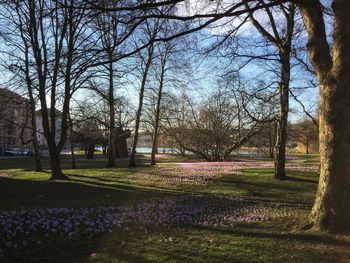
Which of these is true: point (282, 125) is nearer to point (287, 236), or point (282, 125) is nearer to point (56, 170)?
point (56, 170)

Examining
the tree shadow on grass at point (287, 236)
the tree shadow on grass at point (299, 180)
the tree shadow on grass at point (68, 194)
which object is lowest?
the tree shadow on grass at point (287, 236)

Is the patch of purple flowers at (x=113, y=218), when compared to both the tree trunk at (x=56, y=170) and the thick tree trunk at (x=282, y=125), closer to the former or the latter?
the thick tree trunk at (x=282, y=125)

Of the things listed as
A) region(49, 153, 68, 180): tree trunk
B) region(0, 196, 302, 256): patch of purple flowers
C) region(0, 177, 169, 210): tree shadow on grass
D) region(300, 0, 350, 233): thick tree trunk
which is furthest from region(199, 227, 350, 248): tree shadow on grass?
region(49, 153, 68, 180): tree trunk

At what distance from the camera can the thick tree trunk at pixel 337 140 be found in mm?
8406

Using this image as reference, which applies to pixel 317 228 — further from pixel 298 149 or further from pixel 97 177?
pixel 298 149

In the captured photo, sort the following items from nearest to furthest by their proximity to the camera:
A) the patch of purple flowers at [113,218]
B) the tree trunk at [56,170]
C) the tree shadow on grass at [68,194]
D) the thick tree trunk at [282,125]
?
the patch of purple flowers at [113,218] < the tree shadow on grass at [68,194] < the thick tree trunk at [282,125] < the tree trunk at [56,170]

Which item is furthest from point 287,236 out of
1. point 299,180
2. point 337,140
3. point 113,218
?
point 299,180

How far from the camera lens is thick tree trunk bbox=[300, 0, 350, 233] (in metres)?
8.41

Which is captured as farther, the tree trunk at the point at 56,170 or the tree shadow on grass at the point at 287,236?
the tree trunk at the point at 56,170

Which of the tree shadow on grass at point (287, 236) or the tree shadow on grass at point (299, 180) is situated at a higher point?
the tree shadow on grass at point (299, 180)

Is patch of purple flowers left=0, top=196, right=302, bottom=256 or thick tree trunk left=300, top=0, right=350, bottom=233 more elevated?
thick tree trunk left=300, top=0, right=350, bottom=233

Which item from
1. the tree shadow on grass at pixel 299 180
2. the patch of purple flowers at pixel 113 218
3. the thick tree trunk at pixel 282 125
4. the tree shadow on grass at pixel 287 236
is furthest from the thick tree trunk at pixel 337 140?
the thick tree trunk at pixel 282 125

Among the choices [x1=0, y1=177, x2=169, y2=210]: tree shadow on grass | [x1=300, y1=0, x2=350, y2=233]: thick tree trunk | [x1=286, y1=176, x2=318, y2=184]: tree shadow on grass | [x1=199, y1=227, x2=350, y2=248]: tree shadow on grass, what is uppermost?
[x1=300, y1=0, x2=350, y2=233]: thick tree trunk

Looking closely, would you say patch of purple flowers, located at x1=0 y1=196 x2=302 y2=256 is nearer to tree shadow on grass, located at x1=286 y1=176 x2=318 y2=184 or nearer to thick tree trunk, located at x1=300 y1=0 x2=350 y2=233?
thick tree trunk, located at x1=300 y1=0 x2=350 y2=233
